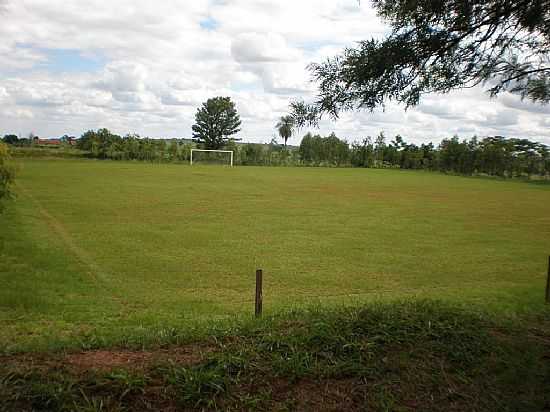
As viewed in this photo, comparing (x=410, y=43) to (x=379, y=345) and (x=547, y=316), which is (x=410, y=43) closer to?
(x=379, y=345)

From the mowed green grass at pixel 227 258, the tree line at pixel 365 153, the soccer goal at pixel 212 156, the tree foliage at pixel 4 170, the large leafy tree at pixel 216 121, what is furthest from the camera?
the large leafy tree at pixel 216 121

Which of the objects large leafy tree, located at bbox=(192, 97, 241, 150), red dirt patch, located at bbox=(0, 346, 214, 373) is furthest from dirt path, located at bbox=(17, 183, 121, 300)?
large leafy tree, located at bbox=(192, 97, 241, 150)

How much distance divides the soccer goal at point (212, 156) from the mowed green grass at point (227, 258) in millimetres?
43819

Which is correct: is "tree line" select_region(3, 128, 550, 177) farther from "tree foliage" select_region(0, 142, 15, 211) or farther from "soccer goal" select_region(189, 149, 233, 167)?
"tree foliage" select_region(0, 142, 15, 211)

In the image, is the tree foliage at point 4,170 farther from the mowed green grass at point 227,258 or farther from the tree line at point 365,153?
the tree line at point 365,153

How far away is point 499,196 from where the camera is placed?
3456cm

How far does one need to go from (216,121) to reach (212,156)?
46.1 ft

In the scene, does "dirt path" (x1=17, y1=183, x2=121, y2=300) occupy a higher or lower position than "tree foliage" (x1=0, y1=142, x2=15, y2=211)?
lower

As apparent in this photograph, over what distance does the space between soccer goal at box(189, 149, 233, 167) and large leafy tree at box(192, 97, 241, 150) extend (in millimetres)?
11317

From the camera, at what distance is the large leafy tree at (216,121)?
84375 millimetres

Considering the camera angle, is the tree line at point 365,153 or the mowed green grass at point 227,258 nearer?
the mowed green grass at point 227,258

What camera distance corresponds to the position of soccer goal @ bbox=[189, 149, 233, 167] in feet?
230

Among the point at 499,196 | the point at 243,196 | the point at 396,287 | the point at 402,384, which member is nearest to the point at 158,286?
the point at 396,287

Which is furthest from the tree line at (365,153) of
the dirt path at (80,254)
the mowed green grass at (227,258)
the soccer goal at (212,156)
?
the dirt path at (80,254)
